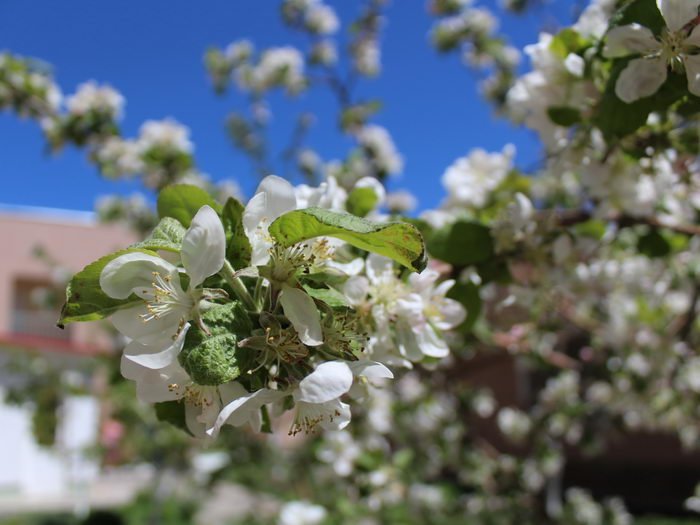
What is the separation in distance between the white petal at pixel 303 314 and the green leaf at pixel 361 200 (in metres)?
0.37

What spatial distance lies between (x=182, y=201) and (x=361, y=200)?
326mm

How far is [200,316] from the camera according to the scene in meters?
0.64

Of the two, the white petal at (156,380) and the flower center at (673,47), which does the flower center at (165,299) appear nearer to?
the white petal at (156,380)

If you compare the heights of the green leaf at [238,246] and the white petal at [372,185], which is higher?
the white petal at [372,185]

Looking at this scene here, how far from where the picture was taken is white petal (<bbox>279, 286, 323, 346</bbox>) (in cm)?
64

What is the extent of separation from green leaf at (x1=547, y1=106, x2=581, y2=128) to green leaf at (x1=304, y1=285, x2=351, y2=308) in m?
0.59

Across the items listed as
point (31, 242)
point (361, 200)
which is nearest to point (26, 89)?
point (361, 200)

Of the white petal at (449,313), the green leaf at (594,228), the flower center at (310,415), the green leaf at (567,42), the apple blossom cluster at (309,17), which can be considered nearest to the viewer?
the flower center at (310,415)

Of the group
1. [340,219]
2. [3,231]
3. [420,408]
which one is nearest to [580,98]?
[340,219]

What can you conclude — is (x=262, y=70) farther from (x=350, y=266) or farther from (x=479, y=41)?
(x=350, y=266)

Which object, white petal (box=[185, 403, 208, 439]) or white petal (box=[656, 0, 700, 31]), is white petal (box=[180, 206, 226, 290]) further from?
white petal (box=[656, 0, 700, 31])

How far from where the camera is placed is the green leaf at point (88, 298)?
66 centimetres

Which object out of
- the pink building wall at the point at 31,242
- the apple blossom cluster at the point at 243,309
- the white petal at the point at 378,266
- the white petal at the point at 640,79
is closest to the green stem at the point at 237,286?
the apple blossom cluster at the point at 243,309

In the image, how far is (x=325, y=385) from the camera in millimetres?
613
